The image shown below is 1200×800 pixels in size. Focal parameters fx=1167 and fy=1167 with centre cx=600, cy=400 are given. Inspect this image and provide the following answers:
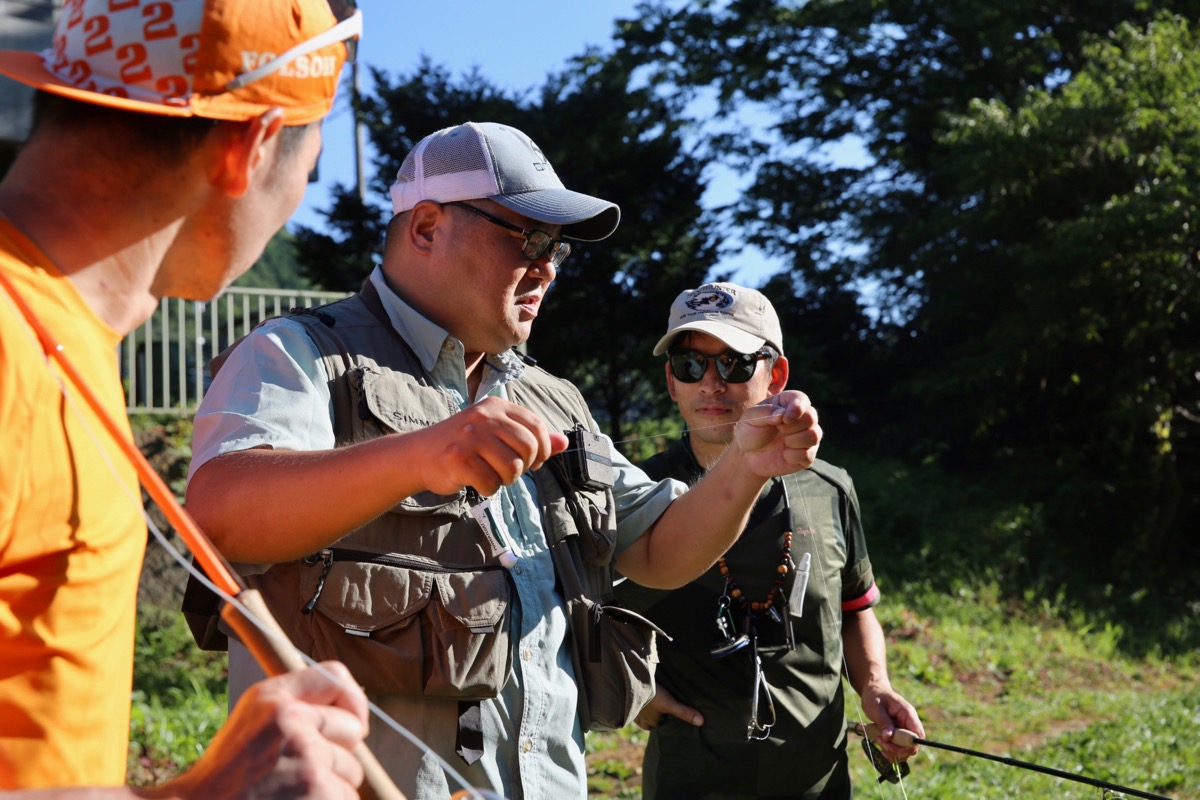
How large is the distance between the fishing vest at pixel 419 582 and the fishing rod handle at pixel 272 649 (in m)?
0.83

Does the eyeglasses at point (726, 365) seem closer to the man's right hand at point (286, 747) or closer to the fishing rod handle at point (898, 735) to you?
the fishing rod handle at point (898, 735)

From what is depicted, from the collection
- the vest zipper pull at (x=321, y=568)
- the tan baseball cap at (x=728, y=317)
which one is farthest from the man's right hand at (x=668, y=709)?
the vest zipper pull at (x=321, y=568)

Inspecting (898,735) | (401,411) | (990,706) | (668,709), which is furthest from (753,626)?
(990,706)

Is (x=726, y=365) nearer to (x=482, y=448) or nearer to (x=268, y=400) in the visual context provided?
(x=268, y=400)

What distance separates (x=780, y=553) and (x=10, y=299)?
2.87 metres

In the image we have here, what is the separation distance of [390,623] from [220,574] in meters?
0.87

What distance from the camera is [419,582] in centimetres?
227

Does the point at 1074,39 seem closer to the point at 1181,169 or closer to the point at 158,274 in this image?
the point at 1181,169

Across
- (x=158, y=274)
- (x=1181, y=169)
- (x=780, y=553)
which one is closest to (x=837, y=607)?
(x=780, y=553)

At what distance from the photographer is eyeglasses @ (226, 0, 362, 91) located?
1.37 meters

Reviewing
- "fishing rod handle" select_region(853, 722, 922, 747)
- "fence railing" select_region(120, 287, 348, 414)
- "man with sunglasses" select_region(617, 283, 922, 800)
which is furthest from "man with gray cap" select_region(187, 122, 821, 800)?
"fence railing" select_region(120, 287, 348, 414)

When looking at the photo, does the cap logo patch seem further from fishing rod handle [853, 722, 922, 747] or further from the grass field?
the grass field

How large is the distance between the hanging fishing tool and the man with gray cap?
55cm

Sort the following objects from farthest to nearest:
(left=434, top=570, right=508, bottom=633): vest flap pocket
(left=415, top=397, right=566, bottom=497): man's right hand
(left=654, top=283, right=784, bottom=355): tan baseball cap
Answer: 1. (left=654, top=283, right=784, bottom=355): tan baseball cap
2. (left=434, top=570, right=508, bottom=633): vest flap pocket
3. (left=415, top=397, right=566, bottom=497): man's right hand
